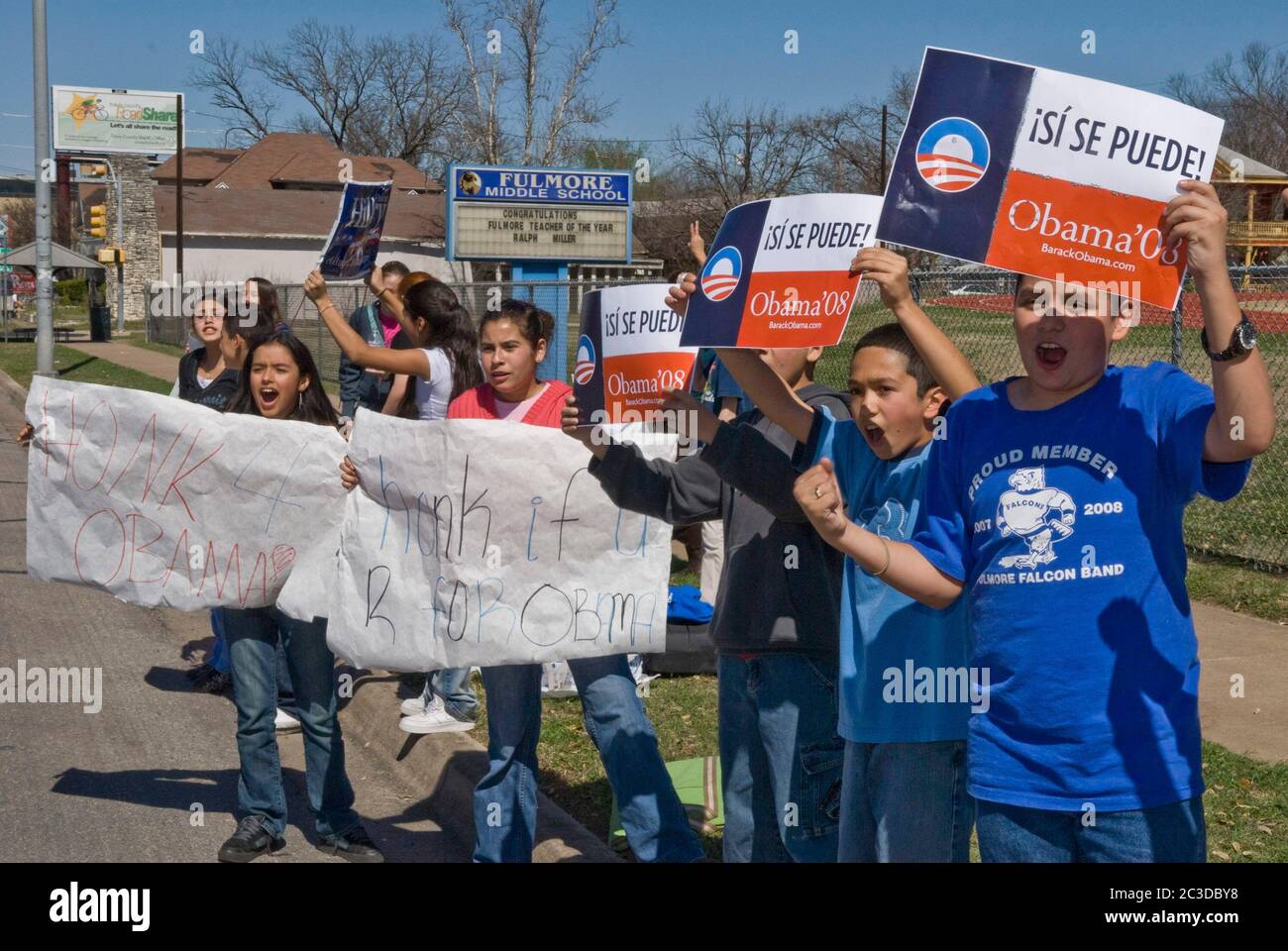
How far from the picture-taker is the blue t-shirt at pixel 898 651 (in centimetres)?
318

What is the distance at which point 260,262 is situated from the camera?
6125 cm

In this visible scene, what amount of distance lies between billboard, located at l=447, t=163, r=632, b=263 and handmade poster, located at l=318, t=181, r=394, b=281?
17.0 meters

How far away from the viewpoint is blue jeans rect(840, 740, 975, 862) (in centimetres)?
316

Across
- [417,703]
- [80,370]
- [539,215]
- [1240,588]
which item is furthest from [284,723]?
[80,370]

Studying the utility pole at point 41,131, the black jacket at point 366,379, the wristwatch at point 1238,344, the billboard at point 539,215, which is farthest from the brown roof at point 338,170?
the wristwatch at point 1238,344

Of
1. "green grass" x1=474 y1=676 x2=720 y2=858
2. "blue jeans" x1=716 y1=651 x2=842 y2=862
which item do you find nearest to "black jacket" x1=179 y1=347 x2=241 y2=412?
"green grass" x1=474 y1=676 x2=720 y2=858

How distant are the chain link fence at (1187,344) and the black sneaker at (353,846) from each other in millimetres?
3835

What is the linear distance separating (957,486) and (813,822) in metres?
1.16

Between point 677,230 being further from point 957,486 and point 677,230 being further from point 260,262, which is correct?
point 957,486

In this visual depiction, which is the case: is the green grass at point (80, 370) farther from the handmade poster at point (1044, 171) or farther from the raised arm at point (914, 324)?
the handmade poster at point (1044, 171)

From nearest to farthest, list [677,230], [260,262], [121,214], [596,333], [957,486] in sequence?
[957,486] → [596,333] → [677,230] → [260,262] → [121,214]

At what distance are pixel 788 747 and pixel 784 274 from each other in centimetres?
123

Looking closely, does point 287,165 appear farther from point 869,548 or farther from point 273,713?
point 869,548
